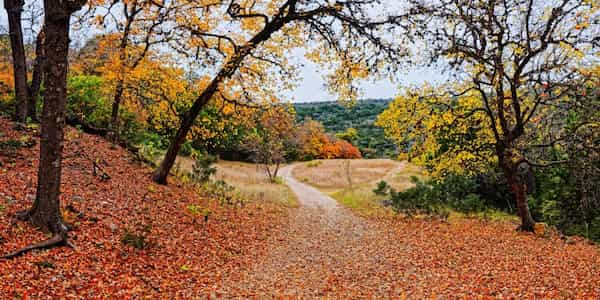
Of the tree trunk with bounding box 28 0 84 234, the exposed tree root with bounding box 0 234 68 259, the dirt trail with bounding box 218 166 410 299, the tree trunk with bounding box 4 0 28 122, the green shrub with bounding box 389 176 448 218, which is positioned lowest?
the dirt trail with bounding box 218 166 410 299

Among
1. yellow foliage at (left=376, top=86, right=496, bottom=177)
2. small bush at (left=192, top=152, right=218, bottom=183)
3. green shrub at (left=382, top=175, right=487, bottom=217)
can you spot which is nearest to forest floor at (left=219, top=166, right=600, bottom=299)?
green shrub at (left=382, top=175, right=487, bottom=217)

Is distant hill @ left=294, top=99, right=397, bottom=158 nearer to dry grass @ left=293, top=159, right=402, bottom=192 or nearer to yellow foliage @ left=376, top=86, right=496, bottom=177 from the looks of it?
dry grass @ left=293, top=159, right=402, bottom=192

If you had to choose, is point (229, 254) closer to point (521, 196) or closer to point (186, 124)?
point (186, 124)

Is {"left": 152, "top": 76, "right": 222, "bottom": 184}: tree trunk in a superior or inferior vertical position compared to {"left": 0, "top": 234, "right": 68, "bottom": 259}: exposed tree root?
superior

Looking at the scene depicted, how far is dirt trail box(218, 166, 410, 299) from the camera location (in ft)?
22.2

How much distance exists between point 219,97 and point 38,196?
7.40 metres

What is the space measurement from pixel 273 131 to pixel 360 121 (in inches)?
3297

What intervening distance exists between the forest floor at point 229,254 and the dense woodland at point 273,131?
47 mm

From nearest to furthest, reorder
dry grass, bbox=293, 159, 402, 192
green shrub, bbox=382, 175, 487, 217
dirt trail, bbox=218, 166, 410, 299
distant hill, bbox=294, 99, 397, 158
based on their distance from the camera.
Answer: dirt trail, bbox=218, 166, 410, 299 → green shrub, bbox=382, 175, 487, 217 → dry grass, bbox=293, 159, 402, 192 → distant hill, bbox=294, 99, 397, 158

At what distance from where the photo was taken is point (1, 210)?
6469 millimetres

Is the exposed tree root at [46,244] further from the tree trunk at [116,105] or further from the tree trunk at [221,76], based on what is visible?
the tree trunk at [116,105]

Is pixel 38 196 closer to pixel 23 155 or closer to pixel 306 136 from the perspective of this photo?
pixel 23 155

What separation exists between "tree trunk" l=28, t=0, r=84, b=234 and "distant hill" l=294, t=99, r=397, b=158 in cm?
5724

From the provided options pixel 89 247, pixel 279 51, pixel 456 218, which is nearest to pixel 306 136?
pixel 456 218
